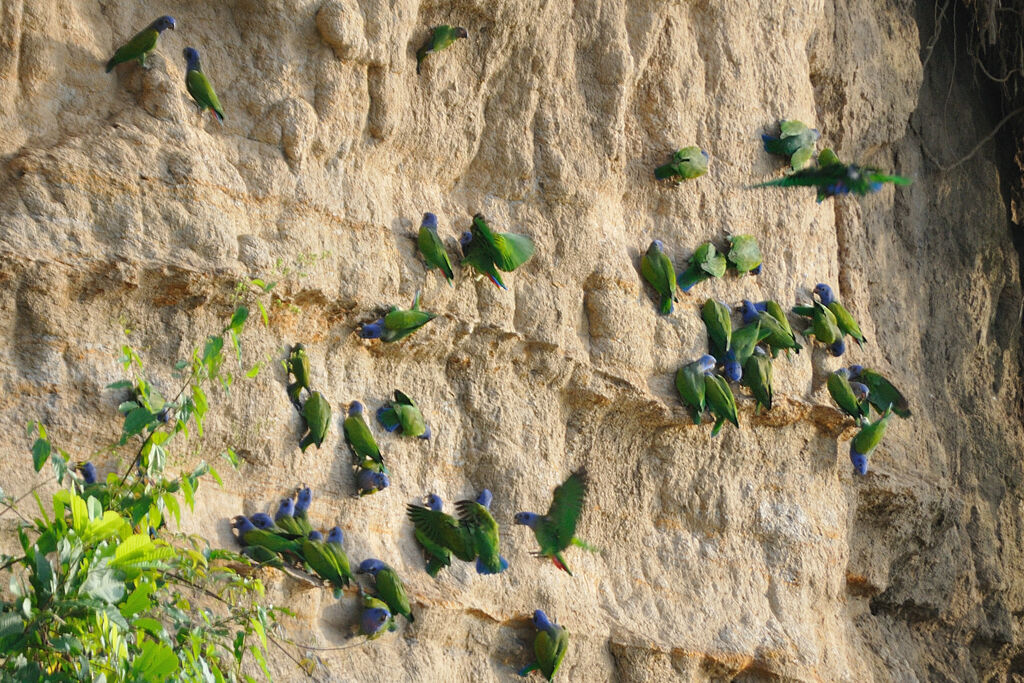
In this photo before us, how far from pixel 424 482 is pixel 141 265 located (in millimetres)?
1420

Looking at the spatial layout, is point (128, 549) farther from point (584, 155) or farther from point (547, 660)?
point (584, 155)

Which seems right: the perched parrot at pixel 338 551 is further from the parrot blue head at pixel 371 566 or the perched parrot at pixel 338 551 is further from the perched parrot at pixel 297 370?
the perched parrot at pixel 297 370

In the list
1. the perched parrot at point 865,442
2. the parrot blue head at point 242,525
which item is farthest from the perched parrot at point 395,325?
the perched parrot at point 865,442

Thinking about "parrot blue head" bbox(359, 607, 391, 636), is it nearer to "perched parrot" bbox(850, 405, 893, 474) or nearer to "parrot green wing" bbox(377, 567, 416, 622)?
"parrot green wing" bbox(377, 567, 416, 622)

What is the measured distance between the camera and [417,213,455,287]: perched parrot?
4.84 m

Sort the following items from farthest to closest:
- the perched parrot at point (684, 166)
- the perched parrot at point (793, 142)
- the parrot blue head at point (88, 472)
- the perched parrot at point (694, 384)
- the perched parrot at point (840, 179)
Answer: the perched parrot at point (793, 142)
the perched parrot at point (684, 166)
the perched parrot at point (694, 384)
the perched parrot at point (840, 179)
the parrot blue head at point (88, 472)

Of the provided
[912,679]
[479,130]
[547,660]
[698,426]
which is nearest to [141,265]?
[479,130]

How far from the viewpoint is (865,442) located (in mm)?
5922

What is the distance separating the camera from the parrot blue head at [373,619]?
4395 millimetres

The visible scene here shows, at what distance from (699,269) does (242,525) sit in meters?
2.44

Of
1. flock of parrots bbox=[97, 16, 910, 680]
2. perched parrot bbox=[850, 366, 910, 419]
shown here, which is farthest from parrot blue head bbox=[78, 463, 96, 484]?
perched parrot bbox=[850, 366, 910, 419]

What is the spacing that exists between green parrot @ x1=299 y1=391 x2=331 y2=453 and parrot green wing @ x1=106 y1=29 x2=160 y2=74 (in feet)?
4.40

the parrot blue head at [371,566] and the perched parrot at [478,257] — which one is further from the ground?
the perched parrot at [478,257]

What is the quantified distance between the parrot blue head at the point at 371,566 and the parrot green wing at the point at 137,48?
6.38ft
